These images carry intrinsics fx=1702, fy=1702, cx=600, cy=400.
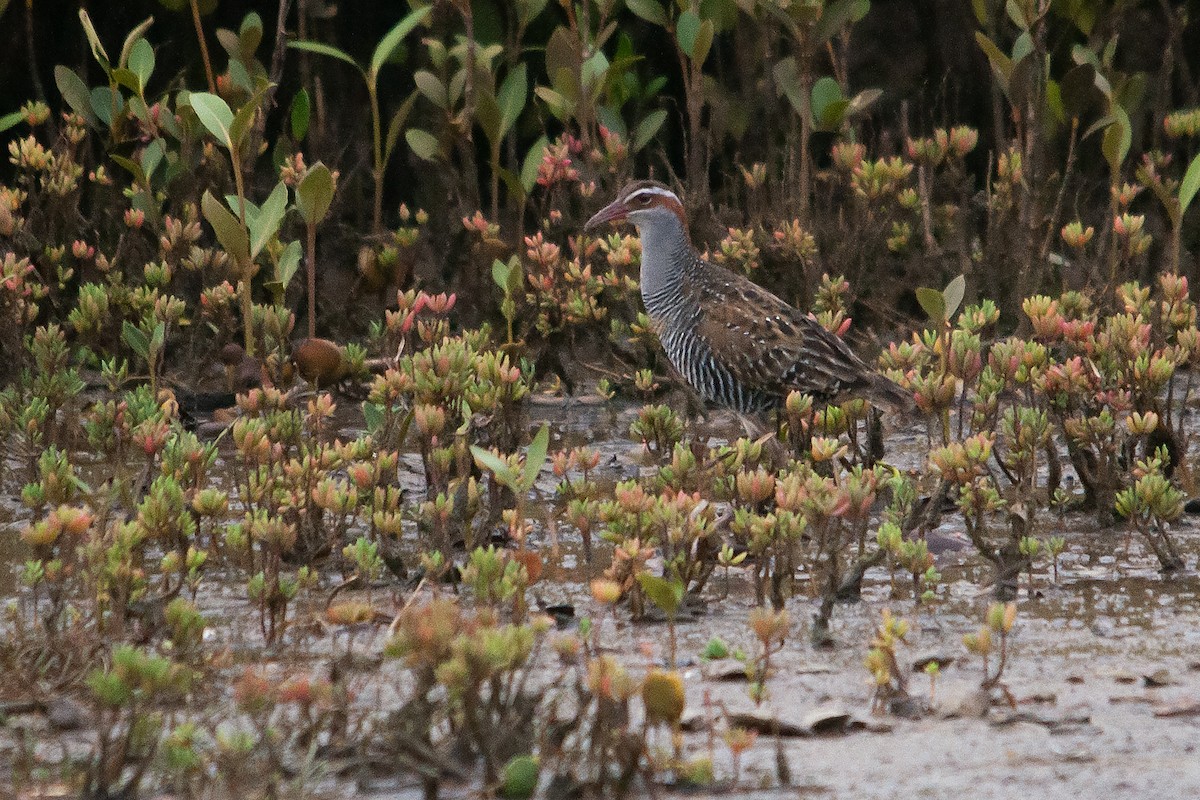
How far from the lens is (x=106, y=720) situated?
146 inches

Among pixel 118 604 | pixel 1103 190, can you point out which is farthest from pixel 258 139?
pixel 1103 190

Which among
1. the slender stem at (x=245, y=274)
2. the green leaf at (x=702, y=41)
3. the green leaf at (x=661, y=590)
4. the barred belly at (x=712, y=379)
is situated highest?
the green leaf at (x=702, y=41)

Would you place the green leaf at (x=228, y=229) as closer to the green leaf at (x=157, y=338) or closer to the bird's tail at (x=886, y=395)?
the green leaf at (x=157, y=338)

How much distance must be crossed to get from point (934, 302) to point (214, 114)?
8.65ft

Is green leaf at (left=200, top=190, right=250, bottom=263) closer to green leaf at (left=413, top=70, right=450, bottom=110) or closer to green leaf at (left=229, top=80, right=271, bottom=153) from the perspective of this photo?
green leaf at (left=229, top=80, right=271, bottom=153)

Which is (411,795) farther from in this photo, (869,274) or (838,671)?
(869,274)

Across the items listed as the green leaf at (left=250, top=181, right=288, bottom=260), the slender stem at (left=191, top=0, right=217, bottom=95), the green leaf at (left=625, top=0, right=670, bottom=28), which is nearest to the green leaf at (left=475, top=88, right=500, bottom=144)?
the green leaf at (left=625, top=0, right=670, bottom=28)

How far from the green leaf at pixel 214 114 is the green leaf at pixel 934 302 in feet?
8.23

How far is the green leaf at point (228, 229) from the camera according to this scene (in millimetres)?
Result: 5969

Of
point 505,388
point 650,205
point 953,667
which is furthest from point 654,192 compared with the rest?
point 953,667

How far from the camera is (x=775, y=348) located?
6.20m

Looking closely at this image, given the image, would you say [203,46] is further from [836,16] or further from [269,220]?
[836,16]

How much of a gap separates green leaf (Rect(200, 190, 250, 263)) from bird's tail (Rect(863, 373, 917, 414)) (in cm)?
228

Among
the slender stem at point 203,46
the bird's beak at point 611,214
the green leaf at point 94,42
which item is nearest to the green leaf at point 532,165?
the bird's beak at point 611,214
